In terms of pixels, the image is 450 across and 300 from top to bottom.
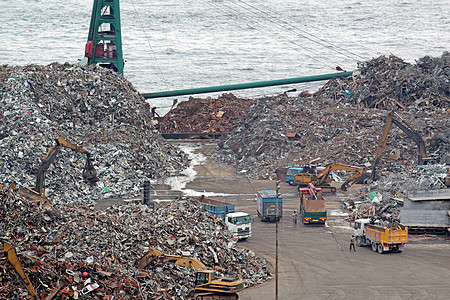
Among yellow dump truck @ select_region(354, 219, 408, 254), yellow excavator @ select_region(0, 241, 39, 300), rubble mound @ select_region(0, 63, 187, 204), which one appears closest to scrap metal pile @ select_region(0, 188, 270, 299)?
yellow excavator @ select_region(0, 241, 39, 300)

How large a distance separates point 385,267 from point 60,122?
28923mm

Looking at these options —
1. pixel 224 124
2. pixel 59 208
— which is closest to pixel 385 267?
pixel 59 208

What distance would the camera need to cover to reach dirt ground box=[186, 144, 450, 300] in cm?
2542

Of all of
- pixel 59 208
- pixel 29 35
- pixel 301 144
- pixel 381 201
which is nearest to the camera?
pixel 59 208

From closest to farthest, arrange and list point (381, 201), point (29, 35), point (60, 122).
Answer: point (381, 201) → point (60, 122) → point (29, 35)

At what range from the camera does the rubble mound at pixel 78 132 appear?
40.8m

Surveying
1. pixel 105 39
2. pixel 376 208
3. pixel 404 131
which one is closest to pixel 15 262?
pixel 376 208

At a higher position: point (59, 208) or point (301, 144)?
point (59, 208)

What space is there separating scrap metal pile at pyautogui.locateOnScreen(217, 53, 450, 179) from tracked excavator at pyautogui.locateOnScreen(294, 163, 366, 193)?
344 cm

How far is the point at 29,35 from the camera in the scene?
135 metres

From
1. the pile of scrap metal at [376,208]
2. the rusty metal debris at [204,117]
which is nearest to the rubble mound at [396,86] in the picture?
the rusty metal debris at [204,117]

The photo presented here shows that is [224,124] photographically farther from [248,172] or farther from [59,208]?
[59,208]

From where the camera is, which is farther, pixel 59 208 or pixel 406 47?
pixel 406 47

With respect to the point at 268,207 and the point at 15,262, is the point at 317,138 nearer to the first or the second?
the point at 268,207
